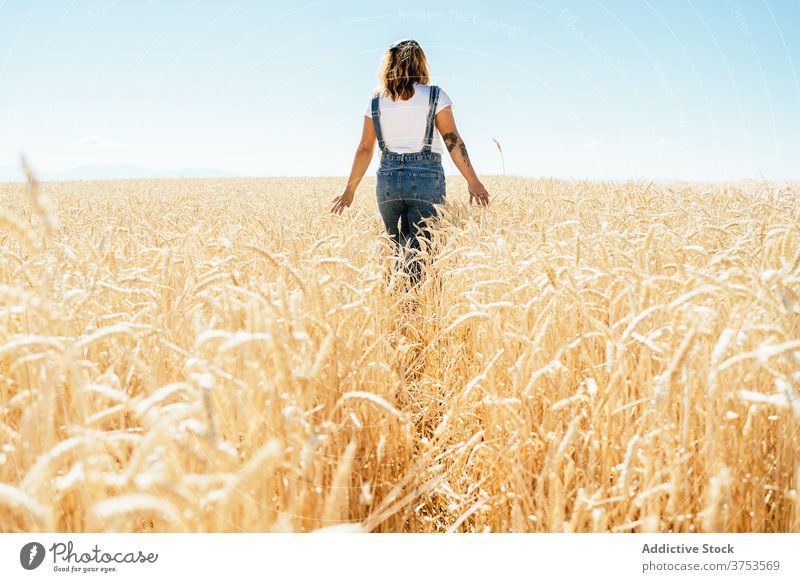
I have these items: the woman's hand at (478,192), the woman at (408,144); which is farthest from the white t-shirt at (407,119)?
the woman's hand at (478,192)

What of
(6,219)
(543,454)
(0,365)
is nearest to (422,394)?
(543,454)

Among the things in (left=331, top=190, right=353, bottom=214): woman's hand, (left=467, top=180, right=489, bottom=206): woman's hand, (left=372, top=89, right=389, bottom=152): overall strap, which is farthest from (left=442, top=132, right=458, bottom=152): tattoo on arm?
(left=331, top=190, right=353, bottom=214): woman's hand

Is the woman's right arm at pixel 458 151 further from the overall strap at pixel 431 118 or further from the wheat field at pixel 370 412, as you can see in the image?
the wheat field at pixel 370 412

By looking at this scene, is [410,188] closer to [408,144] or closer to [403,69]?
[408,144]

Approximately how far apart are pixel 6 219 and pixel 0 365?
3.04 ft

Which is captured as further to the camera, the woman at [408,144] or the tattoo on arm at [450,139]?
the tattoo on arm at [450,139]

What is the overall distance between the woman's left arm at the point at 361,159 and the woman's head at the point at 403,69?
1.12ft

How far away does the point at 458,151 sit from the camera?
407 cm

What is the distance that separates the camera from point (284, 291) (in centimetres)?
136

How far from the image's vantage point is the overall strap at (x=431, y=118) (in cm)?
390

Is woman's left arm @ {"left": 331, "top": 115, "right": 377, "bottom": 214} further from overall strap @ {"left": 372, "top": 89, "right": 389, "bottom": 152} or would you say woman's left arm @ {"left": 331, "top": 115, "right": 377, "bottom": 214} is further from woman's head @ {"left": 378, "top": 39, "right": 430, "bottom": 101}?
woman's head @ {"left": 378, "top": 39, "right": 430, "bottom": 101}

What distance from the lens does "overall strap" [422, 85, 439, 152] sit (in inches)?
154

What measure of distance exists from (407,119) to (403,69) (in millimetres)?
359
